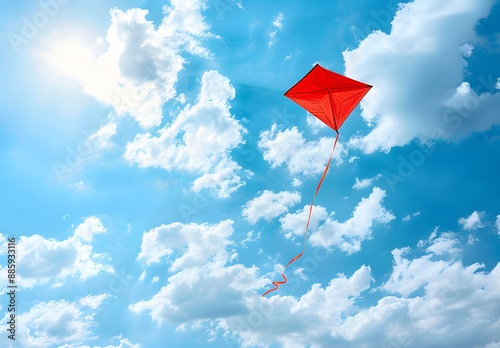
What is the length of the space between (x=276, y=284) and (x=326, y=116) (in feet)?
35.9

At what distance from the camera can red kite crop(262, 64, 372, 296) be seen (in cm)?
2270

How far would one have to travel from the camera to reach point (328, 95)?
79.1ft

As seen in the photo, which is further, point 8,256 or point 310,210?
point 8,256

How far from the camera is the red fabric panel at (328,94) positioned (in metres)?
22.8

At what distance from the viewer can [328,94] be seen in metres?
24.0

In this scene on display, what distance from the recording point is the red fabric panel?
22781 mm

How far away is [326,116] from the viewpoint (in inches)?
1001

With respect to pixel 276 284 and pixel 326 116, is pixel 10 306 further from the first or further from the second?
pixel 326 116

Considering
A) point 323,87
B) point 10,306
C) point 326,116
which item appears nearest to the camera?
point 323,87

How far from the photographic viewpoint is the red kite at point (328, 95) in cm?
2270

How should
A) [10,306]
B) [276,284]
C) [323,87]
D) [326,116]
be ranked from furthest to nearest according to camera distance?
1. [10,306]
2. [326,116]
3. [323,87]
4. [276,284]

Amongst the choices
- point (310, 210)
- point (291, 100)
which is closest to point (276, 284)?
point (310, 210)

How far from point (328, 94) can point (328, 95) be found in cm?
8

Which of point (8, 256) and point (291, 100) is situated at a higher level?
point (291, 100)
